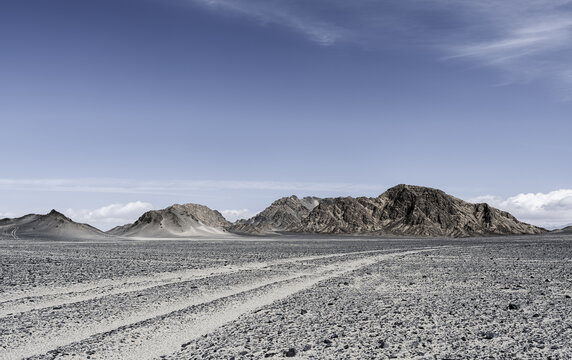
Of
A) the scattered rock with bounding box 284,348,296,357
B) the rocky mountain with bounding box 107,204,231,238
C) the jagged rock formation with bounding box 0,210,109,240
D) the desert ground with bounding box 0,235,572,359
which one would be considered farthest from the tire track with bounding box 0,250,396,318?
the rocky mountain with bounding box 107,204,231,238

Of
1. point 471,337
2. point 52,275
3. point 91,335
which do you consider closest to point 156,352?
point 91,335

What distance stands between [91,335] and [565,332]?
11.6 metres

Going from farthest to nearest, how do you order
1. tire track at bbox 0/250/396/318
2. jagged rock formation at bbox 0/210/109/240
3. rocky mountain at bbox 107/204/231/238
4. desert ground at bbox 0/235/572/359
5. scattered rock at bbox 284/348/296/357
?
rocky mountain at bbox 107/204/231/238, jagged rock formation at bbox 0/210/109/240, tire track at bbox 0/250/396/318, desert ground at bbox 0/235/572/359, scattered rock at bbox 284/348/296/357

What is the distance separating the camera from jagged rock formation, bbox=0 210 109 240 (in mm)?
114325

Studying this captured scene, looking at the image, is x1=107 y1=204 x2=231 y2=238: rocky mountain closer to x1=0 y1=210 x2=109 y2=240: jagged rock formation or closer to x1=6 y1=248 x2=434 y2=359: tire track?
x1=0 y1=210 x2=109 y2=240: jagged rock formation

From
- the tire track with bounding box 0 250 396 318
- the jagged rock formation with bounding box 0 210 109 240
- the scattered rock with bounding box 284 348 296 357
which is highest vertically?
the jagged rock formation with bounding box 0 210 109 240

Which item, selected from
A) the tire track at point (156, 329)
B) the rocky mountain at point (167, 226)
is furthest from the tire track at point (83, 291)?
the rocky mountain at point (167, 226)

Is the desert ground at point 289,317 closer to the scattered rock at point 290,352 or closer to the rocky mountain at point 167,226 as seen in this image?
the scattered rock at point 290,352

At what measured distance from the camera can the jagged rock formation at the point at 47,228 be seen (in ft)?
375

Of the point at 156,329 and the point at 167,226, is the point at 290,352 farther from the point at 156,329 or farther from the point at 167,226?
the point at 167,226

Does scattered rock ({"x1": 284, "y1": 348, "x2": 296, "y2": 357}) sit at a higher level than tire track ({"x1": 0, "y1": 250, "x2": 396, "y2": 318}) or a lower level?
lower

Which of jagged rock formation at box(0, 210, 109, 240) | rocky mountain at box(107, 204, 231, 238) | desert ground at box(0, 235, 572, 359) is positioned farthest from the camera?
rocky mountain at box(107, 204, 231, 238)

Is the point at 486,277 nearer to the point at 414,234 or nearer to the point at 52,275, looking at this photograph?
the point at 52,275

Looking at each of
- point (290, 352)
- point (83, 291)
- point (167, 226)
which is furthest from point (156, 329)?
point (167, 226)
